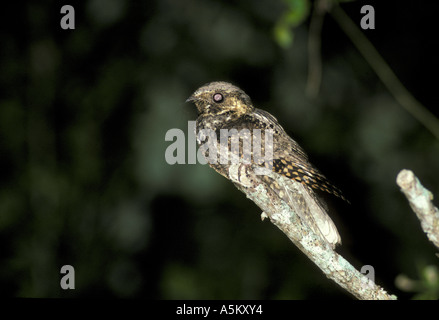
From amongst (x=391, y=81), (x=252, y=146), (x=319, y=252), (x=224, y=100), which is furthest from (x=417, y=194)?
(x=391, y=81)

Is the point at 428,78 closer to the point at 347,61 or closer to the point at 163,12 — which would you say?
the point at 347,61

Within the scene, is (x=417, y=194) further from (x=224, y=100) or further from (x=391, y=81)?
(x=391, y=81)

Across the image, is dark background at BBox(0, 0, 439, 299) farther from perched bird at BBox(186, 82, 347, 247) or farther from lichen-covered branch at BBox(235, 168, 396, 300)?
lichen-covered branch at BBox(235, 168, 396, 300)

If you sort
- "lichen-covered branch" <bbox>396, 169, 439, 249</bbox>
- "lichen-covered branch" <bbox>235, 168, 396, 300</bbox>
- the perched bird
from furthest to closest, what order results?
1. the perched bird
2. "lichen-covered branch" <bbox>235, 168, 396, 300</bbox>
3. "lichen-covered branch" <bbox>396, 169, 439, 249</bbox>

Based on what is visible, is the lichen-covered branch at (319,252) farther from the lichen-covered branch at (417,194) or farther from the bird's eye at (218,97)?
the bird's eye at (218,97)

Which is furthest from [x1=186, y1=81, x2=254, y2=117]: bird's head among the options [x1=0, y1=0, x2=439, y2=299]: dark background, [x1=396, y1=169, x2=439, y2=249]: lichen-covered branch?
[x1=0, y1=0, x2=439, y2=299]: dark background
